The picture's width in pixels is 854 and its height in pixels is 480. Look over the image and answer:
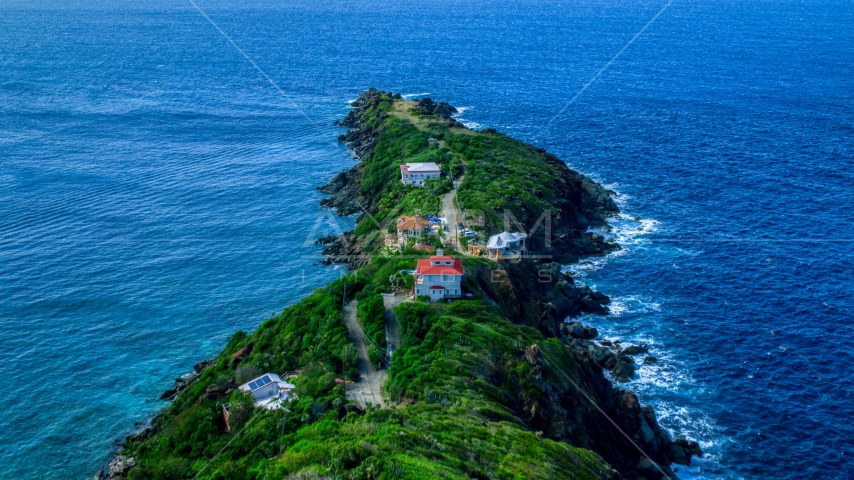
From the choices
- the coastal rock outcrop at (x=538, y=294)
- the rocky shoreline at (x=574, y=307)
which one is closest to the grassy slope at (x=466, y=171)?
the rocky shoreline at (x=574, y=307)

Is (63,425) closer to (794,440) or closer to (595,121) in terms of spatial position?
(794,440)

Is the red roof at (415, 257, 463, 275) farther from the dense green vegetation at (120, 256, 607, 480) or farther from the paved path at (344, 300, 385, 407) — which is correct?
the paved path at (344, 300, 385, 407)

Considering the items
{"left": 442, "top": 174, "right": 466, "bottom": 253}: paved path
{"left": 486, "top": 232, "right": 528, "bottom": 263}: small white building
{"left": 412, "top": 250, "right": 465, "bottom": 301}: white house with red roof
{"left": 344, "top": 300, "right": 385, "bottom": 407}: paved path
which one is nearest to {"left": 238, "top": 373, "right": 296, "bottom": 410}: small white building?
{"left": 344, "top": 300, "right": 385, "bottom": 407}: paved path

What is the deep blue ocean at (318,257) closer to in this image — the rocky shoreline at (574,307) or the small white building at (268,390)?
the rocky shoreline at (574,307)

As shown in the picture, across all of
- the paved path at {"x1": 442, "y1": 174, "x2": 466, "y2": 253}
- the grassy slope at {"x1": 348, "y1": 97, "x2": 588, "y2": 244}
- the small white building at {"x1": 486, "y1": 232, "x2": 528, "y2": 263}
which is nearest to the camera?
the small white building at {"x1": 486, "y1": 232, "x2": 528, "y2": 263}

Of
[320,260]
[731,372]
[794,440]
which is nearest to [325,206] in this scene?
[320,260]
